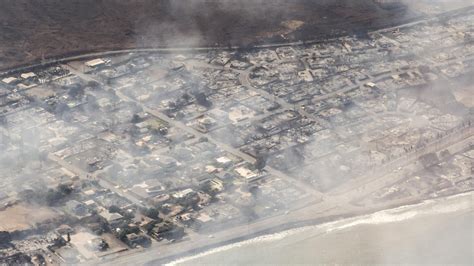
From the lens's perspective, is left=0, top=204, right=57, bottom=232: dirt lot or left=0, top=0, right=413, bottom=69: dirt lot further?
left=0, top=0, right=413, bottom=69: dirt lot

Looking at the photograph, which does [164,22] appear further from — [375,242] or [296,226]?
[375,242]

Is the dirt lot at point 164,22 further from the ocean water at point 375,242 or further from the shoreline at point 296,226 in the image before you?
the ocean water at point 375,242

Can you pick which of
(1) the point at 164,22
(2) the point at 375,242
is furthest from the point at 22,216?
(1) the point at 164,22

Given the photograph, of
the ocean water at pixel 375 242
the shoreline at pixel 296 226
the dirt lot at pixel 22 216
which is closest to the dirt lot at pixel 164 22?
the dirt lot at pixel 22 216

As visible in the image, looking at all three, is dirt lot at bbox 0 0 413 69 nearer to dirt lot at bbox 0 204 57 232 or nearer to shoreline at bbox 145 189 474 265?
dirt lot at bbox 0 204 57 232

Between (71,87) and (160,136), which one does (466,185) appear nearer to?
(160,136)

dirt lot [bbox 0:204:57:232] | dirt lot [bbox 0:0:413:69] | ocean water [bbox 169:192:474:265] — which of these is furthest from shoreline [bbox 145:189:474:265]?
dirt lot [bbox 0:0:413:69]
